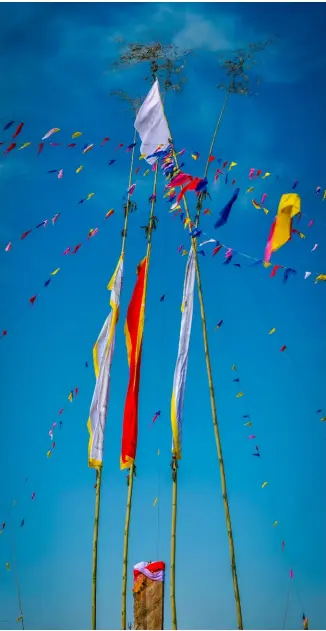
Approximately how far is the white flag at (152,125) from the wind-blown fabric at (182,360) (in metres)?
1.12

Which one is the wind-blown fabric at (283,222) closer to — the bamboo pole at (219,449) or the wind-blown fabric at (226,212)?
the wind-blown fabric at (226,212)

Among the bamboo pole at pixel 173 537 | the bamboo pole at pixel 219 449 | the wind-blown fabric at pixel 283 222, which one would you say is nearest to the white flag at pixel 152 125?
the bamboo pole at pixel 219 449

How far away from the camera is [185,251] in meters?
6.81

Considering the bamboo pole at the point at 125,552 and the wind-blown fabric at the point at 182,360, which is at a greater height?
the wind-blown fabric at the point at 182,360

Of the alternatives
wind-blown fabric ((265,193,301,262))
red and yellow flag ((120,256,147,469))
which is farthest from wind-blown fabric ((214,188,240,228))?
red and yellow flag ((120,256,147,469))

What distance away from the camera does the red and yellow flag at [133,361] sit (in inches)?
239

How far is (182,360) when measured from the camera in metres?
6.25

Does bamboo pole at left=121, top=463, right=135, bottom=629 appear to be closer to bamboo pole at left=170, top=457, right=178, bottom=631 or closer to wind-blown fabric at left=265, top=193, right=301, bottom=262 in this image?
bamboo pole at left=170, top=457, right=178, bottom=631

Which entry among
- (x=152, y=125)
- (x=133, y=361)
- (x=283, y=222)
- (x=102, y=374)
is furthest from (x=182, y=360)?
(x=152, y=125)

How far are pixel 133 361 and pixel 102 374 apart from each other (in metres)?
0.31

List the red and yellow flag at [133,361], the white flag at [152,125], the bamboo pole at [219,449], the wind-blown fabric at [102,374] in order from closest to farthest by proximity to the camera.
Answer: the bamboo pole at [219,449]
the red and yellow flag at [133,361]
the wind-blown fabric at [102,374]
the white flag at [152,125]

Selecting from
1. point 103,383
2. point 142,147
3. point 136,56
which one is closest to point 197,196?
point 142,147

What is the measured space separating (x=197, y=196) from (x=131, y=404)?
200cm

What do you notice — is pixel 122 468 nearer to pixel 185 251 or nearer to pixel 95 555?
pixel 95 555
